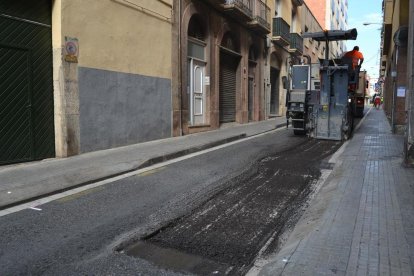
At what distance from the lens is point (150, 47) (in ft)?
42.5

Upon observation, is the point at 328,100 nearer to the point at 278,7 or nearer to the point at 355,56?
the point at 355,56

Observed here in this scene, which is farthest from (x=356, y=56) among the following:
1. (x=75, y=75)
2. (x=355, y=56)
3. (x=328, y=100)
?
(x=75, y=75)

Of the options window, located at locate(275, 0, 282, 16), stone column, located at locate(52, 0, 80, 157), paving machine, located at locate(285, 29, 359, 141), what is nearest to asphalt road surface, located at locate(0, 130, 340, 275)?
stone column, located at locate(52, 0, 80, 157)

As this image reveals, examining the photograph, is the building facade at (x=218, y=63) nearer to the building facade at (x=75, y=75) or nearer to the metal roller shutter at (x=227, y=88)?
the metal roller shutter at (x=227, y=88)

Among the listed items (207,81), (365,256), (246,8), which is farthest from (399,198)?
(246,8)

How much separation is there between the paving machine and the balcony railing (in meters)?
5.03

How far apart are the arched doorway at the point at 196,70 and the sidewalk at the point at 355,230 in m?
9.29

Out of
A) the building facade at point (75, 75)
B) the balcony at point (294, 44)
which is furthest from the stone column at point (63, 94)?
the balcony at point (294, 44)

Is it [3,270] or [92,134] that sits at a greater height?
[92,134]

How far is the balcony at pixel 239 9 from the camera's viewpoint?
58.9 ft

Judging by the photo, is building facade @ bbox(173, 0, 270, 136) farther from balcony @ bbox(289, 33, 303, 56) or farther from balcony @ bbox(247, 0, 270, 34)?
balcony @ bbox(289, 33, 303, 56)

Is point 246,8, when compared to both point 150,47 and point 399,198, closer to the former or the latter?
point 150,47

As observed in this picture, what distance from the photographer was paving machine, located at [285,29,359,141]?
13.7 metres

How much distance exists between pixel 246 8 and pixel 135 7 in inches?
355
